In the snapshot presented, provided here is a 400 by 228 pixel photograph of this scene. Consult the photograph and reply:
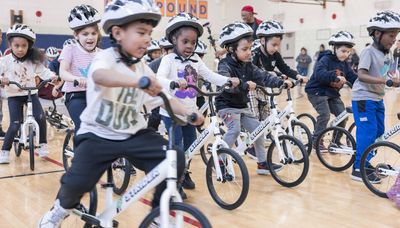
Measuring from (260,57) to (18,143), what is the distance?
3107mm

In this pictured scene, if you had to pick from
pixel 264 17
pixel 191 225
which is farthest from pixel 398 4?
pixel 191 225

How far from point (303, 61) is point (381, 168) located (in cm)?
1480

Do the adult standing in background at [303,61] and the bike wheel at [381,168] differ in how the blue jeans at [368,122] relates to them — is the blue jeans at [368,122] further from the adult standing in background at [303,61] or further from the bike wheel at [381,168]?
the adult standing in background at [303,61]

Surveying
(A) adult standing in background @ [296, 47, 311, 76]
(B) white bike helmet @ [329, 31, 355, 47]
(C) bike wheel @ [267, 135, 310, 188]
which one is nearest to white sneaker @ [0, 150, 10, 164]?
(C) bike wheel @ [267, 135, 310, 188]

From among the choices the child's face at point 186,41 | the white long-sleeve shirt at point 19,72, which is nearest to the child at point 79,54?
the child's face at point 186,41

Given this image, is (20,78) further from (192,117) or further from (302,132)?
(192,117)

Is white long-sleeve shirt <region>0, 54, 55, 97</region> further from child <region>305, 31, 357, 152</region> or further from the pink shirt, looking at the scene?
child <region>305, 31, 357, 152</region>

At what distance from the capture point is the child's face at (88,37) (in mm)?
3705

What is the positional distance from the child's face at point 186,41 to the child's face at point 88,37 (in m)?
0.71

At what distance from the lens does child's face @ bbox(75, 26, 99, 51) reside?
3.71 meters

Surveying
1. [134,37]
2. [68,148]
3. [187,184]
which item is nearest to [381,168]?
[187,184]

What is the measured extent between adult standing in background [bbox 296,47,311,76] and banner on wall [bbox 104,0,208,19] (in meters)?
4.21

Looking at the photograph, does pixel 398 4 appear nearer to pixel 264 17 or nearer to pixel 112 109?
pixel 264 17

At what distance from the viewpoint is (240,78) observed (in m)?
4.12
